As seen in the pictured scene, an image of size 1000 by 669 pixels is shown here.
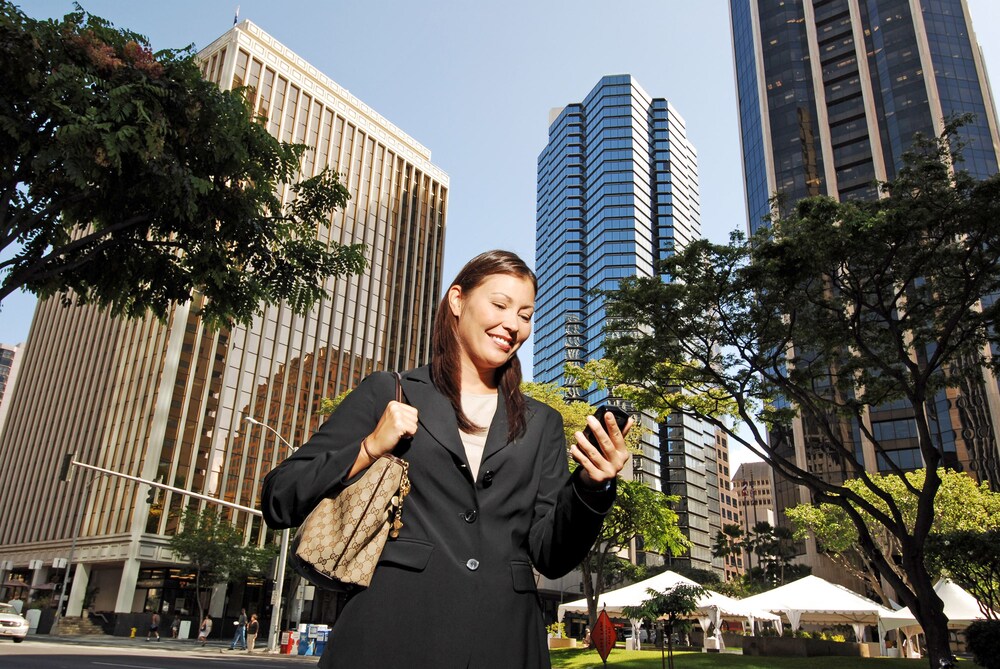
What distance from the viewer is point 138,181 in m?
8.83

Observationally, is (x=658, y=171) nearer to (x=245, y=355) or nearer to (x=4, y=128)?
(x=245, y=355)

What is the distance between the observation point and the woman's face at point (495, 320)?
2133 mm

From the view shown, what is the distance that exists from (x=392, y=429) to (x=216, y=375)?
50.4 meters

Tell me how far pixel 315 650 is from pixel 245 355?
27451mm

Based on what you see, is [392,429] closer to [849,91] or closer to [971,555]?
[971,555]

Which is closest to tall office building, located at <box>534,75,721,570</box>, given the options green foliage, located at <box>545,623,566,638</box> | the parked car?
green foliage, located at <box>545,623,566,638</box>

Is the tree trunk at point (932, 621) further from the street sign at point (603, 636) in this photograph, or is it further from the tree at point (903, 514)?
the tree at point (903, 514)

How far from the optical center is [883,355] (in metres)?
16.8

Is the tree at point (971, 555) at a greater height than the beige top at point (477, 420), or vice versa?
the tree at point (971, 555)

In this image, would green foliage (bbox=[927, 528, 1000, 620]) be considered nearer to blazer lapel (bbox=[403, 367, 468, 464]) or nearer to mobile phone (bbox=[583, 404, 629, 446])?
mobile phone (bbox=[583, 404, 629, 446])

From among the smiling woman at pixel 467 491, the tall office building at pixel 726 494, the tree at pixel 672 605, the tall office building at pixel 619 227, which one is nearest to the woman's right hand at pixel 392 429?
the smiling woman at pixel 467 491

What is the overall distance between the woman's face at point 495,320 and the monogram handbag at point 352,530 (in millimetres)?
571

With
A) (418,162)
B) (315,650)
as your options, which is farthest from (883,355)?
(418,162)

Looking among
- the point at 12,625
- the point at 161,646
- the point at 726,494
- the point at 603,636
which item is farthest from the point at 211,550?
the point at 726,494
